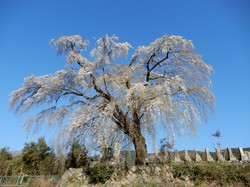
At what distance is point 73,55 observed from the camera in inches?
397

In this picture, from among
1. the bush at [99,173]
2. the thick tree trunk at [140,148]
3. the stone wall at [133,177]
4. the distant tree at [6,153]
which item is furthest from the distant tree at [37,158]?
the thick tree trunk at [140,148]

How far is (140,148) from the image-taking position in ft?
27.8

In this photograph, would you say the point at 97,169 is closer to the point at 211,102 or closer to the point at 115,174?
the point at 115,174

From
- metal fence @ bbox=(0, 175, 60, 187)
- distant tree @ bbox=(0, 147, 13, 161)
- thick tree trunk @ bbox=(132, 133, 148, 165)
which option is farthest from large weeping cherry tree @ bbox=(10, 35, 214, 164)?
distant tree @ bbox=(0, 147, 13, 161)

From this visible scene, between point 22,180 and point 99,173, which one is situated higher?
point 99,173

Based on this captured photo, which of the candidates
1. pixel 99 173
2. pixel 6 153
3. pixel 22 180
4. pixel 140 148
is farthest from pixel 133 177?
pixel 6 153

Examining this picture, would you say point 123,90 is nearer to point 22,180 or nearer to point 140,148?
point 140,148

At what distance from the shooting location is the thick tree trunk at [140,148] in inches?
333

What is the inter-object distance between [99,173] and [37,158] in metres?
10.4

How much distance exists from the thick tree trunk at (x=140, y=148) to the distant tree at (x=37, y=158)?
949cm

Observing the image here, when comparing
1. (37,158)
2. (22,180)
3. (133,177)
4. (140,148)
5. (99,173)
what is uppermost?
(140,148)

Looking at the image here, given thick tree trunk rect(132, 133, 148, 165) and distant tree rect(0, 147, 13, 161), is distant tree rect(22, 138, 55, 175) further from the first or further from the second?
thick tree trunk rect(132, 133, 148, 165)

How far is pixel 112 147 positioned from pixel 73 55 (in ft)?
17.0

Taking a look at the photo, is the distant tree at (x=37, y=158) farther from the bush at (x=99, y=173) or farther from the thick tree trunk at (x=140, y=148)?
the thick tree trunk at (x=140, y=148)
